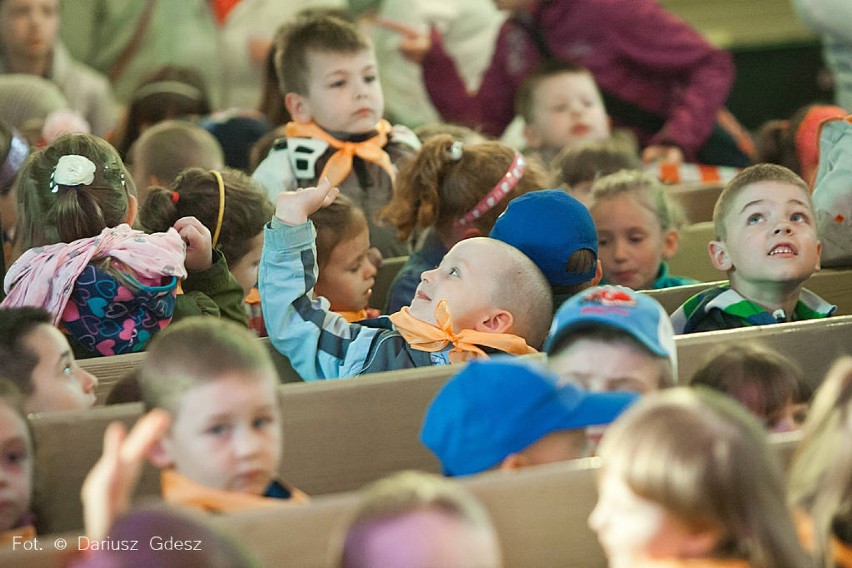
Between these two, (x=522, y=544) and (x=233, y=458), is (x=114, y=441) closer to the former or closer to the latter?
(x=233, y=458)

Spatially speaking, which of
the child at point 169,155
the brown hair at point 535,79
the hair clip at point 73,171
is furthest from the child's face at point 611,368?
the brown hair at point 535,79

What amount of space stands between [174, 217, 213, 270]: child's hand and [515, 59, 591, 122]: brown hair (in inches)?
74.9

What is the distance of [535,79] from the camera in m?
4.25

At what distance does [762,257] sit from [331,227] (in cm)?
86

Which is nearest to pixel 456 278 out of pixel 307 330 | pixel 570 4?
pixel 307 330

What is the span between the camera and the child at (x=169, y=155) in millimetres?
3275

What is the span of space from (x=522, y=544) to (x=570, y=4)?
11.6 ft

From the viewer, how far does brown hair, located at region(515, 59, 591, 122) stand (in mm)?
4230

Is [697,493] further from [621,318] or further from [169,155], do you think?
[169,155]

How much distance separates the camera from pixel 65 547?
1.37 metres

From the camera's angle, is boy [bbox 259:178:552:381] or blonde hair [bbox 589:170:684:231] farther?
blonde hair [bbox 589:170:684:231]

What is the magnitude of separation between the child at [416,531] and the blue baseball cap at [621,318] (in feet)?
1.75

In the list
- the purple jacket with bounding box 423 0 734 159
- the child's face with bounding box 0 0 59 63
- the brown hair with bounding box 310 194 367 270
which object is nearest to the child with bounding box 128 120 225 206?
the brown hair with bounding box 310 194 367 270

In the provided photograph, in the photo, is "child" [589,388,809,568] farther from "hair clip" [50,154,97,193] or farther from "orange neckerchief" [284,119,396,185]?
"orange neckerchief" [284,119,396,185]
